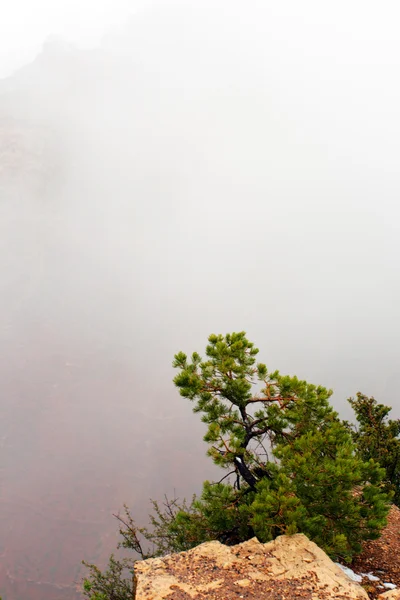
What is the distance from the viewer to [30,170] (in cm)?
13662

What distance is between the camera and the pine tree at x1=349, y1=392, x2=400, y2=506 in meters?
13.4

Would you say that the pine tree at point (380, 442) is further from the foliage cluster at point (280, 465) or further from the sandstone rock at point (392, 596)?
the sandstone rock at point (392, 596)

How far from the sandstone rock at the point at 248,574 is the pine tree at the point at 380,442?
8596 millimetres

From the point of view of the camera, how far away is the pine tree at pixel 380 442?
43.9 ft

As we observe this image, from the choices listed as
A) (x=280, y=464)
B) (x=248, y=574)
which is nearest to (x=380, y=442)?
(x=280, y=464)

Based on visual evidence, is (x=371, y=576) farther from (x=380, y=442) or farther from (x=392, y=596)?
(x=380, y=442)

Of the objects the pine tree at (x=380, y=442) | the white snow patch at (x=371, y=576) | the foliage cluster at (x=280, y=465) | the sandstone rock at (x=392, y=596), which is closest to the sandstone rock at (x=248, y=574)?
the foliage cluster at (x=280, y=465)

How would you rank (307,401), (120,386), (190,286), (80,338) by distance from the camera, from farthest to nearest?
(190,286), (80,338), (120,386), (307,401)

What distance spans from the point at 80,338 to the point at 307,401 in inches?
4267

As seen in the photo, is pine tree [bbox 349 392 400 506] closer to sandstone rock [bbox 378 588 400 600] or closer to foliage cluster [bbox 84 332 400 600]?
foliage cluster [bbox 84 332 400 600]

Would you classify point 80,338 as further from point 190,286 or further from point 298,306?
point 298,306

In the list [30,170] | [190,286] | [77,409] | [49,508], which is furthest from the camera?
[190,286]

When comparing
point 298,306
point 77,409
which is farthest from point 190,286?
point 77,409

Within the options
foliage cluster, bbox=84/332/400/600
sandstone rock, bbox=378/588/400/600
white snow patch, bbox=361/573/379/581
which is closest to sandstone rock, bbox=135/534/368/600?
foliage cluster, bbox=84/332/400/600
